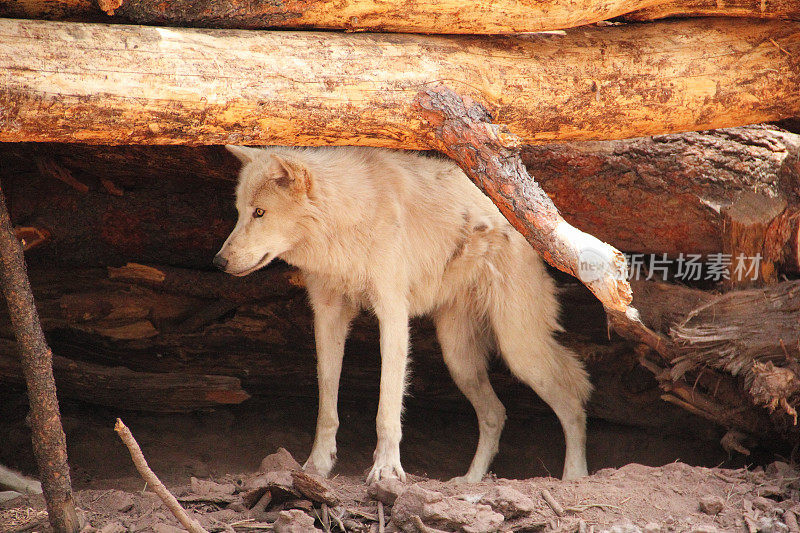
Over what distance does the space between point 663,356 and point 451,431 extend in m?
2.20

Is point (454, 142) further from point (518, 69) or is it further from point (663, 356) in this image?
point (663, 356)

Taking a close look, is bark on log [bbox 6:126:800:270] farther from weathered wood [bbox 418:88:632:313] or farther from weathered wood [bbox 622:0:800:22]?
weathered wood [bbox 418:88:632:313]

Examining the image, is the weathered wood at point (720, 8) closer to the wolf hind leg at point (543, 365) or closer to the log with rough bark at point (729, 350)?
the log with rough bark at point (729, 350)

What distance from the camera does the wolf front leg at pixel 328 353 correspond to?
189 inches

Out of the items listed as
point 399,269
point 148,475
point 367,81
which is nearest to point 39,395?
point 148,475

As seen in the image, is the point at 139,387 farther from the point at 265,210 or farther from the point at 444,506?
the point at 444,506

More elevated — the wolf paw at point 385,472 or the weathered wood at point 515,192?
the weathered wood at point 515,192

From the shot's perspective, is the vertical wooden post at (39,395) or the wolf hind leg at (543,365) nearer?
the vertical wooden post at (39,395)

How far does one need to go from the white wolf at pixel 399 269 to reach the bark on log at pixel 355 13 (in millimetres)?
996

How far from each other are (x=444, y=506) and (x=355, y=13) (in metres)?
2.41

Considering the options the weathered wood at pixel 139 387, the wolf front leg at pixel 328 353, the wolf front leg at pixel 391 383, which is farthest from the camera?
the weathered wood at pixel 139 387

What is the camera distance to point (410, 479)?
14.2 feet

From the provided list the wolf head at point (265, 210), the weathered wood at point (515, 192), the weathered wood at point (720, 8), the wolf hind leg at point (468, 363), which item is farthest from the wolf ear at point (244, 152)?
the weathered wood at point (720, 8)

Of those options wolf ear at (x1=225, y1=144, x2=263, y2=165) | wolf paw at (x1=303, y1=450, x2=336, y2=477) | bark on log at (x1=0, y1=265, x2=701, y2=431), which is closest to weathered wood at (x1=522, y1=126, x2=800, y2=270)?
bark on log at (x1=0, y1=265, x2=701, y2=431)
